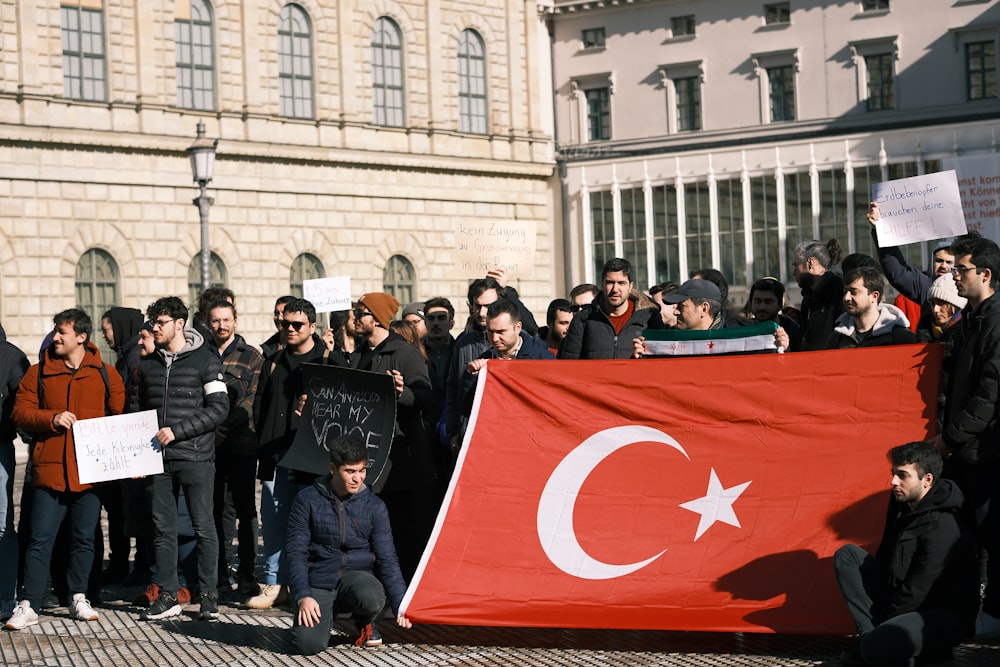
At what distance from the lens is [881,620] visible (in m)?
8.68

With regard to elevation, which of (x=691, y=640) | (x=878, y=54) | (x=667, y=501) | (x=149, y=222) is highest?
(x=878, y=54)

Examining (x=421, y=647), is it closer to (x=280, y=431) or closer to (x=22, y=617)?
(x=280, y=431)

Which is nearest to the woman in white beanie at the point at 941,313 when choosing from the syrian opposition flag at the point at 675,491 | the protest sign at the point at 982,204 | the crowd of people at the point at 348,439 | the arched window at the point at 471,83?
the crowd of people at the point at 348,439

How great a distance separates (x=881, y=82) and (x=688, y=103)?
23.5 ft

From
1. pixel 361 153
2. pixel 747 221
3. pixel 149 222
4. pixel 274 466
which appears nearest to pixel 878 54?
pixel 747 221

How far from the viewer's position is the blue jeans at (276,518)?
38.1 ft

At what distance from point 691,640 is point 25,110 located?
30.1m

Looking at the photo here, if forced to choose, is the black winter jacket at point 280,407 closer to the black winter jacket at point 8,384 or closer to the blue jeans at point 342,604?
the black winter jacket at point 8,384

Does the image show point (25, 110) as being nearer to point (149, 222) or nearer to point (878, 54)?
point (149, 222)

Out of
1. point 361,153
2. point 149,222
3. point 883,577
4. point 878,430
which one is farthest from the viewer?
point 361,153

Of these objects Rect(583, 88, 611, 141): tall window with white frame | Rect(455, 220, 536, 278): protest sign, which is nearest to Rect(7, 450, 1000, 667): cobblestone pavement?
Rect(455, 220, 536, 278): protest sign

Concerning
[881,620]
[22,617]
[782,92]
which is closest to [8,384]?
[22,617]

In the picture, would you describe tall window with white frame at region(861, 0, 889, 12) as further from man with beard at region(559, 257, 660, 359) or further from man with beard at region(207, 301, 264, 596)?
man with beard at region(559, 257, 660, 359)

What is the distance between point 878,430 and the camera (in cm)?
933
